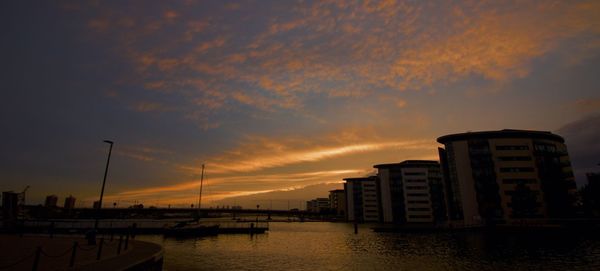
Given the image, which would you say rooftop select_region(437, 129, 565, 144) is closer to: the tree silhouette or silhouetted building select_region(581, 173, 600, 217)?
silhouetted building select_region(581, 173, 600, 217)

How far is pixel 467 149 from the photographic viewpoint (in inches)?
3748

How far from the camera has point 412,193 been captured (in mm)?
147125

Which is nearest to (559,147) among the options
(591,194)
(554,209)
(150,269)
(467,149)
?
(591,194)

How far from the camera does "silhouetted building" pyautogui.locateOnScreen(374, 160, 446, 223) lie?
5689 inches

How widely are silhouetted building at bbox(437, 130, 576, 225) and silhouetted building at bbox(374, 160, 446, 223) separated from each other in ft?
159

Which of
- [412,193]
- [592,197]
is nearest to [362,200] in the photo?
[412,193]

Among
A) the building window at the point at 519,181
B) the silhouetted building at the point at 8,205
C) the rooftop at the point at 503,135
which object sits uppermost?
the rooftop at the point at 503,135

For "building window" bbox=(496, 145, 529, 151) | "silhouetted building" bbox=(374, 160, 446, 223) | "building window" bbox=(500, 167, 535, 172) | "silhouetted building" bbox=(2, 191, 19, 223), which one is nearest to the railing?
"silhouetted building" bbox=(2, 191, 19, 223)

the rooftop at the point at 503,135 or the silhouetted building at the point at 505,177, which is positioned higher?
the rooftop at the point at 503,135

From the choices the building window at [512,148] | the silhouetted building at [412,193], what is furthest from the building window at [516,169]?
the silhouetted building at [412,193]

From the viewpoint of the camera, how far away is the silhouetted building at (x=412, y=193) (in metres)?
144

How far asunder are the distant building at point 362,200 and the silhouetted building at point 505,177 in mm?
82667

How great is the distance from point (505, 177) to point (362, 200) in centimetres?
10250

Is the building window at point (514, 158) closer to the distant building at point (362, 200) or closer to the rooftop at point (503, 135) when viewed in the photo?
the rooftop at point (503, 135)
